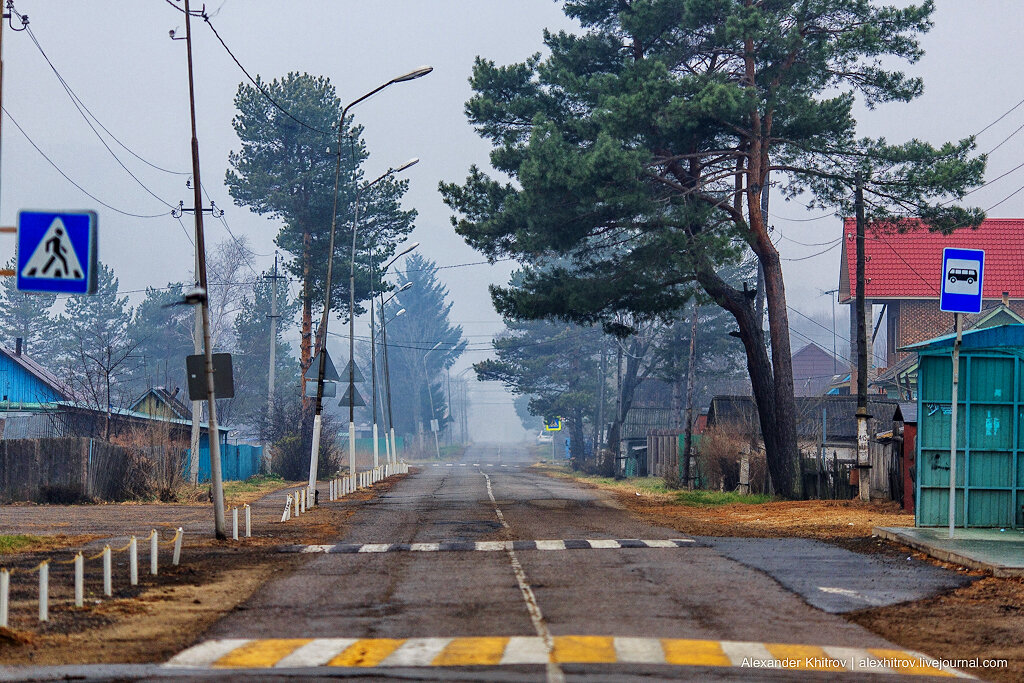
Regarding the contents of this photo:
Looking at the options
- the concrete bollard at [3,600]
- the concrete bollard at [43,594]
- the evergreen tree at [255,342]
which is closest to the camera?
the concrete bollard at [3,600]

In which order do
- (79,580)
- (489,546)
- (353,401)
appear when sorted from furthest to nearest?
(353,401)
(489,546)
(79,580)

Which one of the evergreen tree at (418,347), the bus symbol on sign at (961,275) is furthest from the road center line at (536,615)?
the evergreen tree at (418,347)

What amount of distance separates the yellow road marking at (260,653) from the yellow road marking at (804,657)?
4.08 meters

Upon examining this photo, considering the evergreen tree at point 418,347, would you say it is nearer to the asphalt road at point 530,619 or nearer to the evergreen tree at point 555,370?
the evergreen tree at point 555,370

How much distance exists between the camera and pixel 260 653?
9.90 m

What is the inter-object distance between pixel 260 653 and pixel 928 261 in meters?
51.3

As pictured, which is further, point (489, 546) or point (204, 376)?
point (204, 376)

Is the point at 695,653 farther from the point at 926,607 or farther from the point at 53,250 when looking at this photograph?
the point at 53,250

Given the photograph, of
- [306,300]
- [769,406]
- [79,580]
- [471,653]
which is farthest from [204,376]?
[306,300]

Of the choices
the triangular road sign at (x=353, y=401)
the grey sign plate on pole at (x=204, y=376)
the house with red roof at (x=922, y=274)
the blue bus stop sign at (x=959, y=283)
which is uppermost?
the house with red roof at (x=922, y=274)

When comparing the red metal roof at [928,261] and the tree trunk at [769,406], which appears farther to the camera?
the red metal roof at [928,261]

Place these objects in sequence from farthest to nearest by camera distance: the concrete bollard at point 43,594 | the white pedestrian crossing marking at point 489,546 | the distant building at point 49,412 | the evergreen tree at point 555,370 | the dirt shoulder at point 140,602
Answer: the evergreen tree at point 555,370
the distant building at point 49,412
the white pedestrian crossing marking at point 489,546
the concrete bollard at point 43,594
the dirt shoulder at point 140,602

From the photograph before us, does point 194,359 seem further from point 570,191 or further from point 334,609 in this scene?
point 570,191

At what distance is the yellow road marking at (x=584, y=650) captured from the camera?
9508mm
